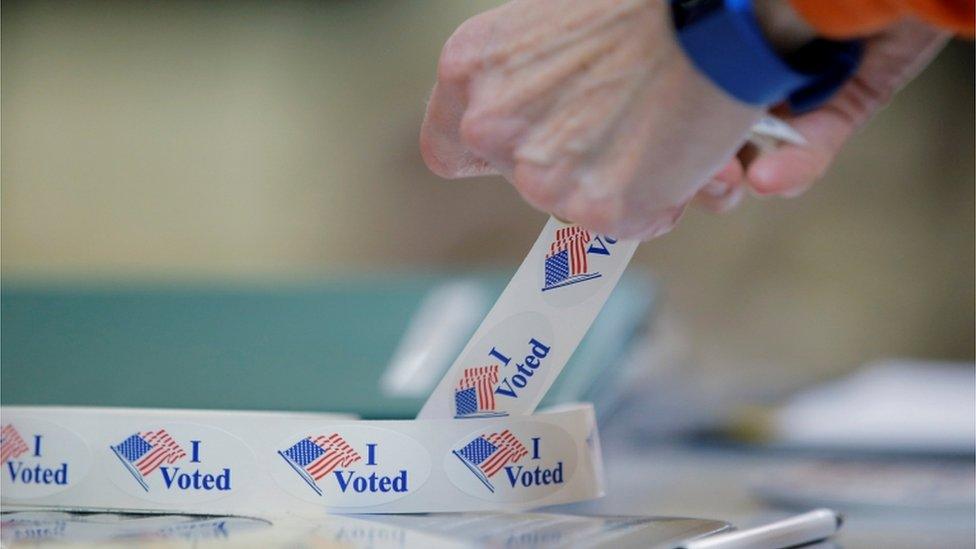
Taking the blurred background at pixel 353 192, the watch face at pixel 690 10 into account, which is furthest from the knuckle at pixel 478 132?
the blurred background at pixel 353 192

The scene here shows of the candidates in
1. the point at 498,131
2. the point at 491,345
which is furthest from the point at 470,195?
the point at 498,131

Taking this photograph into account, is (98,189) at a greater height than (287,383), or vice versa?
(98,189)

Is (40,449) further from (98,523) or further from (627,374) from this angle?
(627,374)

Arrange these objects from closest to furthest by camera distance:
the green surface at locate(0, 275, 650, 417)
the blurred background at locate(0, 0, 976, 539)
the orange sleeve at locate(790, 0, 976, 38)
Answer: the orange sleeve at locate(790, 0, 976, 38) → the green surface at locate(0, 275, 650, 417) → the blurred background at locate(0, 0, 976, 539)

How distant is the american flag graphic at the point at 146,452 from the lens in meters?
0.85

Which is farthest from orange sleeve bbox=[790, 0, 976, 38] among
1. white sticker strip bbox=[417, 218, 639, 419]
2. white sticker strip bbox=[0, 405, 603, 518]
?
white sticker strip bbox=[0, 405, 603, 518]

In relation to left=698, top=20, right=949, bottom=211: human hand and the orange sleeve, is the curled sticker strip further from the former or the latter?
the orange sleeve

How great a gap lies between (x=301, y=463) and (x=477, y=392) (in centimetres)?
15

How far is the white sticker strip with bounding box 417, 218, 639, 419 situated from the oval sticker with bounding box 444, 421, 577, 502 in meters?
0.02

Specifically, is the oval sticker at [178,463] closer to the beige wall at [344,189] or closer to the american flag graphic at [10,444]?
the american flag graphic at [10,444]

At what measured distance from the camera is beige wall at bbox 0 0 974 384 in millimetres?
2615

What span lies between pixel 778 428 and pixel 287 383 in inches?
33.5

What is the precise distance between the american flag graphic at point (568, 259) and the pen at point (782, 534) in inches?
8.9

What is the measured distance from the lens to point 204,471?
0.84 meters
